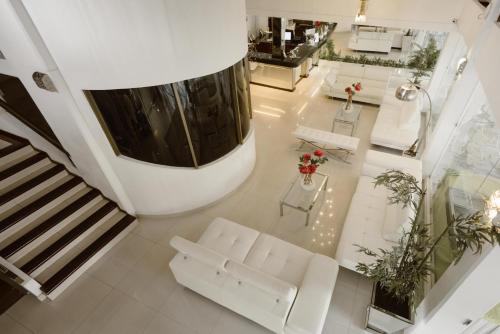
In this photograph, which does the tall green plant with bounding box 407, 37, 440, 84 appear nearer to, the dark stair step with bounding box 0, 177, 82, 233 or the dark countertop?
the dark countertop

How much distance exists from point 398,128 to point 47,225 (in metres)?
7.19

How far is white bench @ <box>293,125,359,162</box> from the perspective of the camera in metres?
5.67

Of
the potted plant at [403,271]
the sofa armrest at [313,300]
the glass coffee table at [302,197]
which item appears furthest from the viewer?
the glass coffee table at [302,197]

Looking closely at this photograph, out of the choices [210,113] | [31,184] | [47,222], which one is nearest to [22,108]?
[31,184]

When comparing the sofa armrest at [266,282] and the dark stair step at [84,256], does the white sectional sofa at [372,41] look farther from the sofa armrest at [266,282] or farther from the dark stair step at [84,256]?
the sofa armrest at [266,282]

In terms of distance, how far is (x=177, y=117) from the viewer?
369 centimetres

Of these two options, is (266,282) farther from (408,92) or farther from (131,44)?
(408,92)

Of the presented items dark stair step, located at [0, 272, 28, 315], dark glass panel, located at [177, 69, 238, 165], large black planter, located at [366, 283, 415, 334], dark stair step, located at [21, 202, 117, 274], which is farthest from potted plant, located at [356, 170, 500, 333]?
dark stair step, located at [0, 272, 28, 315]

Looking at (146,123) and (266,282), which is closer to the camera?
(266,282)

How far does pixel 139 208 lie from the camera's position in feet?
15.2

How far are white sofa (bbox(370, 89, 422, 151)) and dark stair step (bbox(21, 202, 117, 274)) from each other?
5741mm

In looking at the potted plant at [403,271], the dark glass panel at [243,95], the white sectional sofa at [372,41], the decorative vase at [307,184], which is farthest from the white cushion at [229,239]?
the white sectional sofa at [372,41]

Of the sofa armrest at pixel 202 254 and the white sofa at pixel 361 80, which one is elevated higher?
the sofa armrest at pixel 202 254

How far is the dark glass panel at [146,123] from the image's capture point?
3.37m
